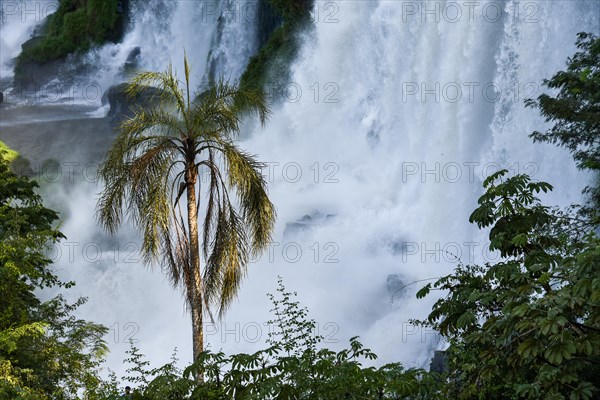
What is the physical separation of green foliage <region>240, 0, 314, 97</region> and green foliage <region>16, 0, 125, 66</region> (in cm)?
829

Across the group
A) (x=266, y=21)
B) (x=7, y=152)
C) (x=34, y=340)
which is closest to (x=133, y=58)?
(x=266, y=21)

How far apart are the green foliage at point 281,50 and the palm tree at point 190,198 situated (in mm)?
21066

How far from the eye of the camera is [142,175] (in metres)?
11.2

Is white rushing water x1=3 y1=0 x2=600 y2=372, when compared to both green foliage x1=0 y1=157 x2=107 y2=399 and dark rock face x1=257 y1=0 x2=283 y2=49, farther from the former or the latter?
green foliage x1=0 y1=157 x2=107 y2=399

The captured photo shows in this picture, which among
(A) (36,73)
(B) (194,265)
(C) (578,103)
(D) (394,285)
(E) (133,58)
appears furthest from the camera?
(A) (36,73)

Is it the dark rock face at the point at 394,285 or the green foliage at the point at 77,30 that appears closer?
the dark rock face at the point at 394,285

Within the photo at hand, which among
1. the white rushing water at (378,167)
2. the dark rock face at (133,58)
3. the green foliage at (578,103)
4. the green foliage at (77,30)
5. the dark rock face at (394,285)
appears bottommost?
the green foliage at (578,103)

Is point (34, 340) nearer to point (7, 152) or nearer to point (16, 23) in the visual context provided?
point (7, 152)

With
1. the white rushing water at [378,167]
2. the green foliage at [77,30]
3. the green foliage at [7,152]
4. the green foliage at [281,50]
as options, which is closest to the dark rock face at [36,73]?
the green foliage at [77,30]

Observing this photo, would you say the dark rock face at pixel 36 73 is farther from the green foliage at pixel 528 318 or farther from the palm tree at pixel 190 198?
the green foliage at pixel 528 318

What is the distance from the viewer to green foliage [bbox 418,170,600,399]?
6082mm

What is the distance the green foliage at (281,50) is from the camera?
33.1 metres

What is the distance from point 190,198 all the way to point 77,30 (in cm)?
3087

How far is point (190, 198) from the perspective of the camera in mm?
11477
